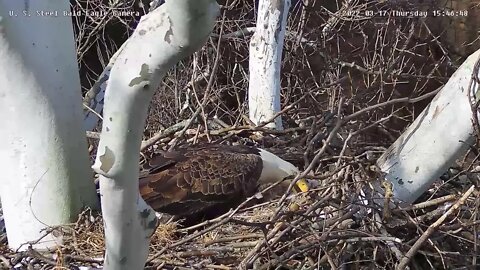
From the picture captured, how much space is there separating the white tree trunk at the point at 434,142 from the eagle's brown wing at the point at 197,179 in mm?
1057

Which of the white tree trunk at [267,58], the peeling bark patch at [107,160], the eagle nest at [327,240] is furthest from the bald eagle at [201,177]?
the peeling bark patch at [107,160]

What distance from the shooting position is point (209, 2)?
1564 millimetres

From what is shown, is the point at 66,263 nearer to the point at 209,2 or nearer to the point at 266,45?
the point at 209,2

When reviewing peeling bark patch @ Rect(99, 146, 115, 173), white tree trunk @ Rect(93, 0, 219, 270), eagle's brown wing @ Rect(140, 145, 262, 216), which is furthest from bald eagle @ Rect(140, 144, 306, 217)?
peeling bark patch @ Rect(99, 146, 115, 173)

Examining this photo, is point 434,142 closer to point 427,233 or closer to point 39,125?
point 427,233

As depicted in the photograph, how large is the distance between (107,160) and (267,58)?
9.29 ft

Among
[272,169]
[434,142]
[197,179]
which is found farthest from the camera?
[272,169]

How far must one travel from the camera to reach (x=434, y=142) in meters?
2.64

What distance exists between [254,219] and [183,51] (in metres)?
1.96

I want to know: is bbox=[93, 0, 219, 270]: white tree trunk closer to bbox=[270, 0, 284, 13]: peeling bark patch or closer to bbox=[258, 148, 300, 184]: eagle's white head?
bbox=[258, 148, 300, 184]: eagle's white head

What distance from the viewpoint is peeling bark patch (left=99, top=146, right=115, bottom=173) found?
1.79 m

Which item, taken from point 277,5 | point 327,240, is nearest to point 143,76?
point 327,240

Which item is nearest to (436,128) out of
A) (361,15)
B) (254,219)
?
(254,219)

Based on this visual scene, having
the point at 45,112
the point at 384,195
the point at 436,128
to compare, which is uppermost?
the point at 45,112
